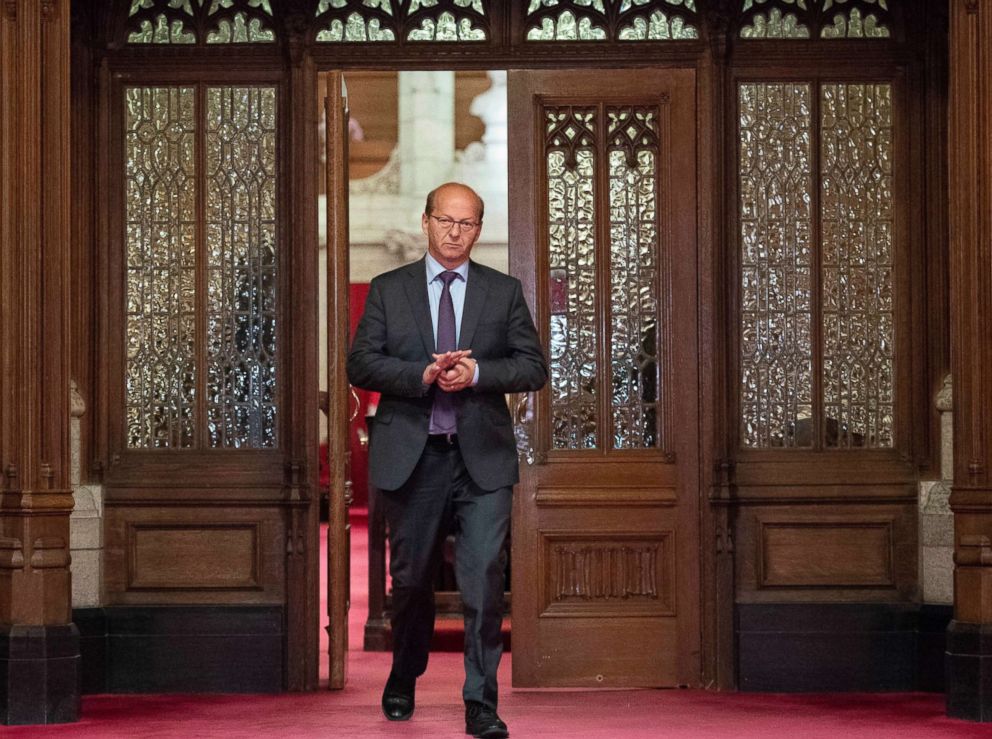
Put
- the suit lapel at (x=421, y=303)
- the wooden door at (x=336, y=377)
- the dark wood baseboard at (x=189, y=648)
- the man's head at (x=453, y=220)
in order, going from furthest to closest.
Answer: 1. the dark wood baseboard at (x=189, y=648)
2. the wooden door at (x=336, y=377)
3. the suit lapel at (x=421, y=303)
4. the man's head at (x=453, y=220)

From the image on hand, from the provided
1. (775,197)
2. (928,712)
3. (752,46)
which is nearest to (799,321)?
(775,197)

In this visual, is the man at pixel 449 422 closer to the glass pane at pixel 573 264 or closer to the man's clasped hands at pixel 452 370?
the man's clasped hands at pixel 452 370

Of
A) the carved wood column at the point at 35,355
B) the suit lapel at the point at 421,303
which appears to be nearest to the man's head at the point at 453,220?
the suit lapel at the point at 421,303

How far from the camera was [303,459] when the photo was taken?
21.7 ft

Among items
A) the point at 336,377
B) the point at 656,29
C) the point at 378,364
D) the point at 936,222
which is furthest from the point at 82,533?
the point at 936,222

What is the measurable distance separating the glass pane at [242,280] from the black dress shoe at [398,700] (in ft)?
4.41

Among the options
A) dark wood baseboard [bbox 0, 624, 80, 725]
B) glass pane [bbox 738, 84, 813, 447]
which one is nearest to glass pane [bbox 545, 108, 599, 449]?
glass pane [bbox 738, 84, 813, 447]

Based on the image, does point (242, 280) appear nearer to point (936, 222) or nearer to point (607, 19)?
point (607, 19)

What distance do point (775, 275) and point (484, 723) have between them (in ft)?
7.65

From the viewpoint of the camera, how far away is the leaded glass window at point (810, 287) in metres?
6.68

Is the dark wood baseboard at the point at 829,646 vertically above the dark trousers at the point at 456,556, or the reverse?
the dark trousers at the point at 456,556

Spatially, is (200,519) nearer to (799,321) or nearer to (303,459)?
(303,459)

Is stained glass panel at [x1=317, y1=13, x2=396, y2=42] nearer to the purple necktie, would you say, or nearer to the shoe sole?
the purple necktie

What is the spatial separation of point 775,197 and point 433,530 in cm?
211
